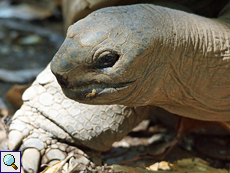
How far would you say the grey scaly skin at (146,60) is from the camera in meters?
1.38

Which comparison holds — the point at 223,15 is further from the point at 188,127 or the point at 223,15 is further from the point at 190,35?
the point at 188,127

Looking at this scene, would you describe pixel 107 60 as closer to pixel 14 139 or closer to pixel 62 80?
pixel 62 80

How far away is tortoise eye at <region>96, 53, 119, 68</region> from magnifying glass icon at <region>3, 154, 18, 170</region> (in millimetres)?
886

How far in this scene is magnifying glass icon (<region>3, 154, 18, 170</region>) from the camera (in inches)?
69.2

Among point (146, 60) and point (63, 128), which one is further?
point (63, 128)

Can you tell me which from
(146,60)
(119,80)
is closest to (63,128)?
(119,80)

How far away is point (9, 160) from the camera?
1.80 m

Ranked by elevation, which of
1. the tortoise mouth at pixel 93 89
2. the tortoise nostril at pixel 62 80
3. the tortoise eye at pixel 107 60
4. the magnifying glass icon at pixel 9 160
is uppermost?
the tortoise eye at pixel 107 60

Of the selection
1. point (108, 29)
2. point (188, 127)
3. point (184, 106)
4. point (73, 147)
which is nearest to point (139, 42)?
point (108, 29)

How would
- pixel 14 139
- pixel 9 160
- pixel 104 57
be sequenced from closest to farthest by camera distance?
1. pixel 104 57
2. pixel 9 160
3. pixel 14 139

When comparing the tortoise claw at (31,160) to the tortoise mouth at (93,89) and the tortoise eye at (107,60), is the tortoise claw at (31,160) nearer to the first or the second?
the tortoise mouth at (93,89)

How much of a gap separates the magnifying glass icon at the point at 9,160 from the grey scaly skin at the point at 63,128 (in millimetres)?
81

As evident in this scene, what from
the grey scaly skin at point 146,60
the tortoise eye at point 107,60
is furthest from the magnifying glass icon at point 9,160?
the tortoise eye at point 107,60

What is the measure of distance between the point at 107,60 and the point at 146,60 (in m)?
0.21
